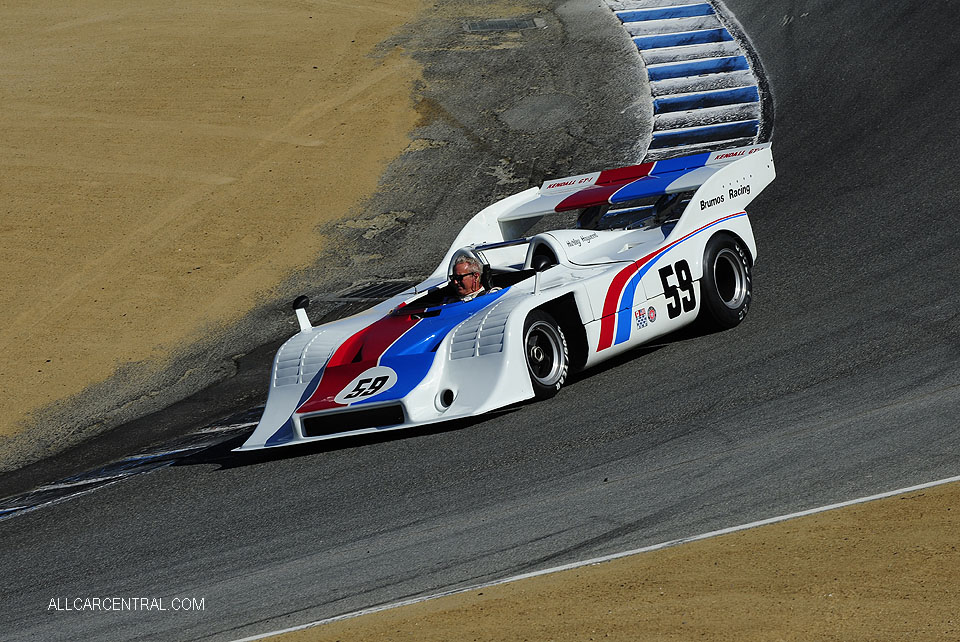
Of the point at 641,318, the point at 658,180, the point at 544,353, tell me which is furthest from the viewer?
the point at 658,180

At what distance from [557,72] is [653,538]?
44.2 feet

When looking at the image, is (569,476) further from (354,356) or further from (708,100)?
(708,100)

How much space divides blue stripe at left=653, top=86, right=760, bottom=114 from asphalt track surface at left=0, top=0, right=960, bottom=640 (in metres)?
5.20

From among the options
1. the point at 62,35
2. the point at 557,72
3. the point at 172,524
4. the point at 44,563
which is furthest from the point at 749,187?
the point at 62,35

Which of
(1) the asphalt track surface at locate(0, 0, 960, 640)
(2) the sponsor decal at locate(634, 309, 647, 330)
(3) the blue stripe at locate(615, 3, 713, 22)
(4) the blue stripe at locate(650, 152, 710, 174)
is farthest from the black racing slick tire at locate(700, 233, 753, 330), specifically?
(3) the blue stripe at locate(615, 3, 713, 22)

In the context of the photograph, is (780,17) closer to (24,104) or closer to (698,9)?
(698,9)

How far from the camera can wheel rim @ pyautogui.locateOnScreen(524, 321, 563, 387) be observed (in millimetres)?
8164

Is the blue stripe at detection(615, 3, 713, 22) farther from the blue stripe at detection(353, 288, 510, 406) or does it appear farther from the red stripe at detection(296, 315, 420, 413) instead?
the red stripe at detection(296, 315, 420, 413)

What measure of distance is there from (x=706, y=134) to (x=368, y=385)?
329 inches

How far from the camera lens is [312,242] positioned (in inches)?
568

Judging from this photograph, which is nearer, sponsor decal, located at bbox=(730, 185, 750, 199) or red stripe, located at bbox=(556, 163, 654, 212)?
sponsor decal, located at bbox=(730, 185, 750, 199)

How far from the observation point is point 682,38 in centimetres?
1806

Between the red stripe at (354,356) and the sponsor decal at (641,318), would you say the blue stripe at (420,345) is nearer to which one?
the red stripe at (354,356)

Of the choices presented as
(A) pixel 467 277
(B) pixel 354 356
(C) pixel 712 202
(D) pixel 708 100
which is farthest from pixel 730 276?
(D) pixel 708 100
